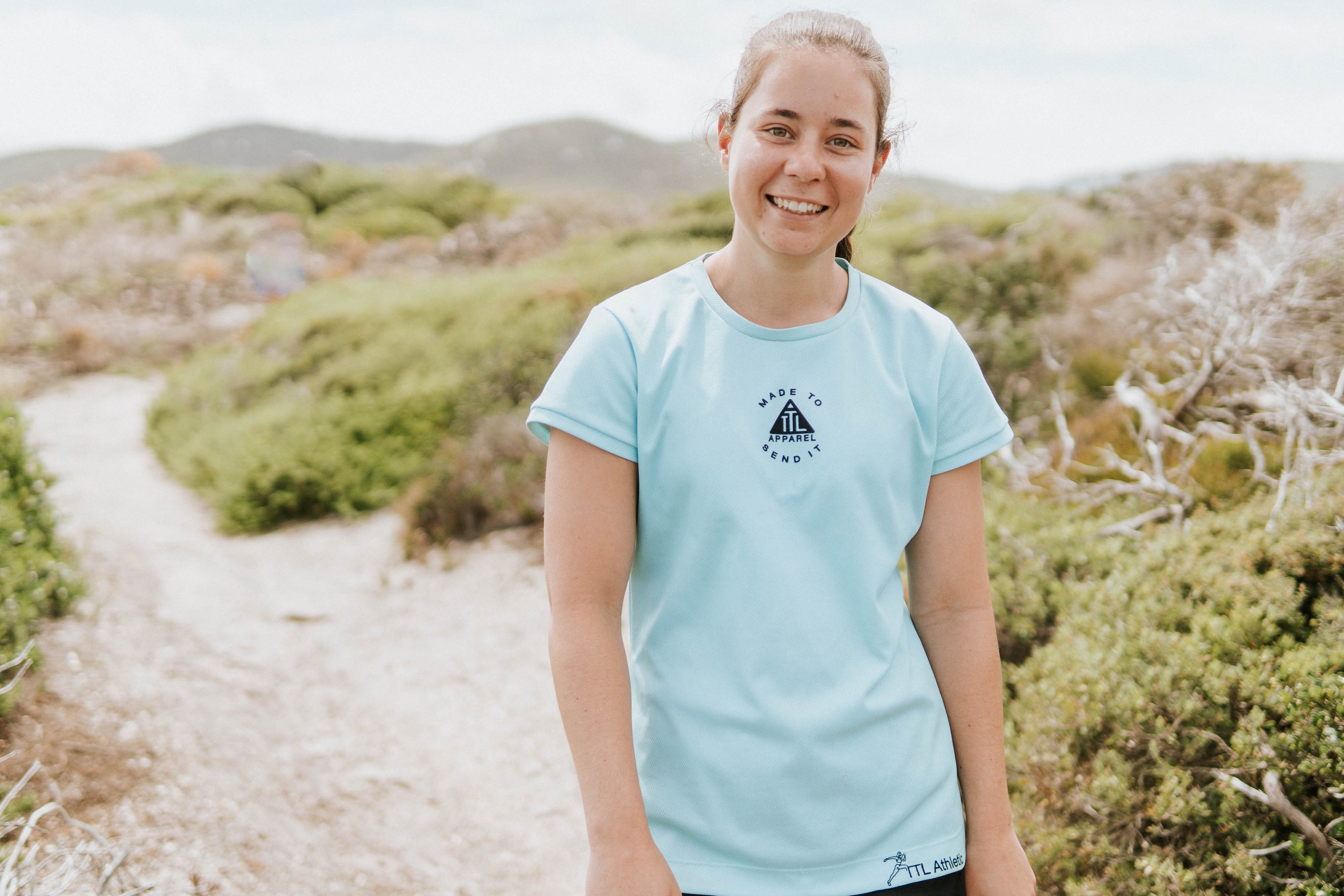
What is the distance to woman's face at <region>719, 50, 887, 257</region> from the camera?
1.35 m

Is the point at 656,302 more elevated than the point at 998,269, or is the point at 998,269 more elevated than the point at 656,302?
the point at 656,302

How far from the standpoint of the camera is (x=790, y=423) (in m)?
1.36

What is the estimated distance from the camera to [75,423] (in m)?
10.1

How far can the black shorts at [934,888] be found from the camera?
1.33 metres

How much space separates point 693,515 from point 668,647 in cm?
22

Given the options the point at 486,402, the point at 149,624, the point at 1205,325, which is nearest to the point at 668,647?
the point at 1205,325

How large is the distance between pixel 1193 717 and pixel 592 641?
2235mm

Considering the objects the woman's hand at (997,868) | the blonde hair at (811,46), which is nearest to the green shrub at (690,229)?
the blonde hair at (811,46)

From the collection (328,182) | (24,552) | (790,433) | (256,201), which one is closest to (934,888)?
(790,433)

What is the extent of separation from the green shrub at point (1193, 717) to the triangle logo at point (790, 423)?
1.87m

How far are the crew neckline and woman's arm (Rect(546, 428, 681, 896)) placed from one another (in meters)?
0.31

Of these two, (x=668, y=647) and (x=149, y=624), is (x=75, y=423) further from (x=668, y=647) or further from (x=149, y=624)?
(x=668, y=647)

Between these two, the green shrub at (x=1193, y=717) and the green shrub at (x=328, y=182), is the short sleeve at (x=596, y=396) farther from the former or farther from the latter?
the green shrub at (x=328, y=182)

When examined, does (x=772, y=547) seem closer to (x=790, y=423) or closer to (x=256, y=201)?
(x=790, y=423)
